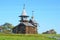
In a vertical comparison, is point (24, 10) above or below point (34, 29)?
above

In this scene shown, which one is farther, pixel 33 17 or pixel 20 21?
pixel 33 17

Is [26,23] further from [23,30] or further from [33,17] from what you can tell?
[33,17]

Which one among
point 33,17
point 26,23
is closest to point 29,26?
point 26,23

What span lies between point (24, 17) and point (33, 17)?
28.9 feet

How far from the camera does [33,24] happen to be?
91.9 metres

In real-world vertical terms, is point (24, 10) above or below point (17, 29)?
above

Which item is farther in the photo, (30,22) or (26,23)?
(30,22)

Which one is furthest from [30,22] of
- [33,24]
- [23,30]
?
[23,30]

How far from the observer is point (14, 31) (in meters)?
90.1

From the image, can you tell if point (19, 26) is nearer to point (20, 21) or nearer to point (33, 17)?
point (20, 21)

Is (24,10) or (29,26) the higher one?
(24,10)

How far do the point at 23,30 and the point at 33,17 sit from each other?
36.4 feet

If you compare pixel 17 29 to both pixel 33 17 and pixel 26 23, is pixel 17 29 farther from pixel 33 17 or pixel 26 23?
pixel 33 17

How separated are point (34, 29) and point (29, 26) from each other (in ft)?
14.3
